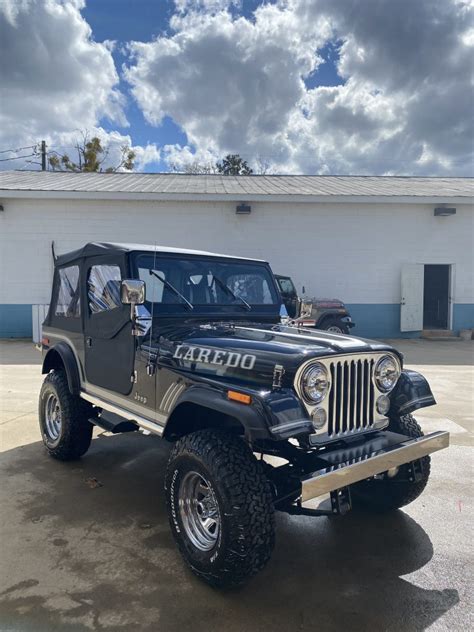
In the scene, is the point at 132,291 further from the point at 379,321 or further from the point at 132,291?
the point at 379,321

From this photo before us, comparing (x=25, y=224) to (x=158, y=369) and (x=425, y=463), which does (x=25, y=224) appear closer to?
(x=158, y=369)

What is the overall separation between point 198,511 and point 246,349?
1007mm

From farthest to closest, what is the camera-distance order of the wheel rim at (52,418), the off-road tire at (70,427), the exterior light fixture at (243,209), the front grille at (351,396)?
the exterior light fixture at (243,209), the wheel rim at (52,418), the off-road tire at (70,427), the front grille at (351,396)

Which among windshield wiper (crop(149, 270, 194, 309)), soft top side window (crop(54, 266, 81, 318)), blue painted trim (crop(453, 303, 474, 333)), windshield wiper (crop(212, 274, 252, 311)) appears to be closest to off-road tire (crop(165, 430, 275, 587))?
windshield wiper (crop(149, 270, 194, 309))

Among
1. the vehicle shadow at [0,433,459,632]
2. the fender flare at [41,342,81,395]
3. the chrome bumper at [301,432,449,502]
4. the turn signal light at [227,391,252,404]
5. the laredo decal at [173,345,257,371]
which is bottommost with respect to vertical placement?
the vehicle shadow at [0,433,459,632]

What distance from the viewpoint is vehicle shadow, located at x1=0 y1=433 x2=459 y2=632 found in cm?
235

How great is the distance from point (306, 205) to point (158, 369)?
36.0ft

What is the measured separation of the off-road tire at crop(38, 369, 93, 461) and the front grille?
2555mm

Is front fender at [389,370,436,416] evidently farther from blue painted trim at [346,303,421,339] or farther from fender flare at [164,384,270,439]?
blue painted trim at [346,303,421,339]

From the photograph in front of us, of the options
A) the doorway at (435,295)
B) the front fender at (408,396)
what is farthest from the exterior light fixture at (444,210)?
the front fender at (408,396)

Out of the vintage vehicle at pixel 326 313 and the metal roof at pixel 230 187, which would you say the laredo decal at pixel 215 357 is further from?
the metal roof at pixel 230 187

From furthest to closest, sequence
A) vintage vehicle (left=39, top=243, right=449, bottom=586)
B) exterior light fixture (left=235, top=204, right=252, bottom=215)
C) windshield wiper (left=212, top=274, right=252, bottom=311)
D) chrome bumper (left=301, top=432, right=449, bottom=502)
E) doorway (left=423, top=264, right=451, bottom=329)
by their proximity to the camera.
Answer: doorway (left=423, top=264, right=451, bottom=329)
exterior light fixture (left=235, top=204, right=252, bottom=215)
windshield wiper (left=212, top=274, right=252, bottom=311)
vintage vehicle (left=39, top=243, right=449, bottom=586)
chrome bumper (left=301, top=432, right=449, bottom=502)

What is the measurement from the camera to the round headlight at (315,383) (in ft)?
8.47

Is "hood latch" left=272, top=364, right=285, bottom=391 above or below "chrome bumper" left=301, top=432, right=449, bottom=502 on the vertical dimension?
above
